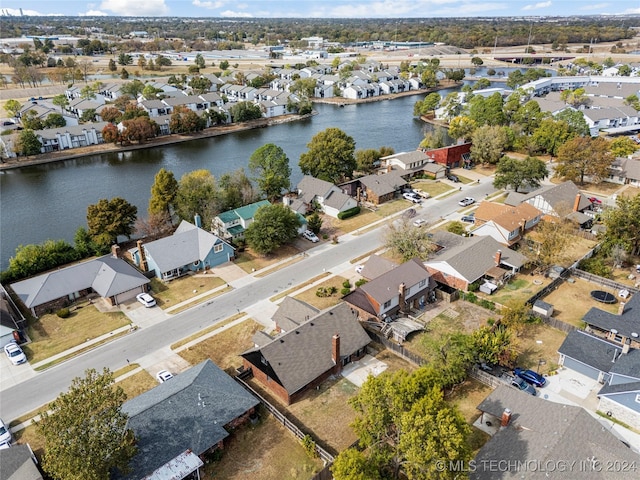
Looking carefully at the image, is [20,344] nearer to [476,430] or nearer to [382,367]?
[382,367]

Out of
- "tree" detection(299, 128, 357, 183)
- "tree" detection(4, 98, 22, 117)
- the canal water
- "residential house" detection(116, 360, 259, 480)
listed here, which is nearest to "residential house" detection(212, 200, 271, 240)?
"tree" detection(299, 128, 357, 183)

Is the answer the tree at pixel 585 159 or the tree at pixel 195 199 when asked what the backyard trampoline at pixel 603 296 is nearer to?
the tree at pixel 585 159

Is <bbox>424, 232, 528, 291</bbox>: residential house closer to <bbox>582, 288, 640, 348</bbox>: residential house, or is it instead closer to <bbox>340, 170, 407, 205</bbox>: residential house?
<bbox>582, 288, 640, 348</bbox>: residential house

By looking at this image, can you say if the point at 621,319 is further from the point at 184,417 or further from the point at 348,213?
the point at 184,417

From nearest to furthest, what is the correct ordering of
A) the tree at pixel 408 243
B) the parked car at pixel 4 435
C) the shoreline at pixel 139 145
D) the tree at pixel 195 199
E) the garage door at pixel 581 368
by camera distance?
1. the parked car at pixel 4 435
2. the garage door at pixel 581 368
3. the tree at pixel 408 243
4. the tree at pixel 195 199
5. the shoreline at pixel 139 145

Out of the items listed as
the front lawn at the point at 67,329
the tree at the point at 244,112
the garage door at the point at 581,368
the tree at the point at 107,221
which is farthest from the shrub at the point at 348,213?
the tree at the point at 244,112
